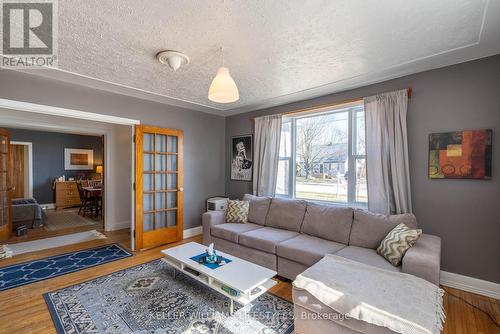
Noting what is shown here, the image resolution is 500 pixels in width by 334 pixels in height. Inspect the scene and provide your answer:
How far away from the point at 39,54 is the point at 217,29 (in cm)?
192

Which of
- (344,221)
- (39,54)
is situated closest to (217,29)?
(39,54)

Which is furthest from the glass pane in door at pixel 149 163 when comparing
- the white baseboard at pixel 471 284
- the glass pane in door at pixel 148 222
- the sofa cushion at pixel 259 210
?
the white baseboard at pixel 471 284

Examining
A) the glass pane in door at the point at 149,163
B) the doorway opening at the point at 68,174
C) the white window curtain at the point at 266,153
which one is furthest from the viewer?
the doorway opening at the point at 68,174

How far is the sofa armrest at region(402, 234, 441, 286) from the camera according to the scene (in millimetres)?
1880

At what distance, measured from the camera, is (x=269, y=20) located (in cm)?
179

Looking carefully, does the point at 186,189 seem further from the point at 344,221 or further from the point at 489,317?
the point at 489,317

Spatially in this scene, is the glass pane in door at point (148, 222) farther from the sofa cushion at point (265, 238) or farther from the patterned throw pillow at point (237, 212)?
the sofa cushion at point (265, 238)

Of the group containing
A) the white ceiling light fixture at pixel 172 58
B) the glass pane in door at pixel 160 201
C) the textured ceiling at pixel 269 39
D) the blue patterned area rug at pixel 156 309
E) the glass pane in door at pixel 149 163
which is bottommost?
the blue patterned area rug at pixel 156 309

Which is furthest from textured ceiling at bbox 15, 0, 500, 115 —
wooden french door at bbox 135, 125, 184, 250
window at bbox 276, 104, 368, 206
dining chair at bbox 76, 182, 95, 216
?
dining chair at bbox 76, 182, 95, 216

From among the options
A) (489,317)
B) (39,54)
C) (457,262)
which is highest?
(39,54)

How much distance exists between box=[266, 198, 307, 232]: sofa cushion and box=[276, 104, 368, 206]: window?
549 mm

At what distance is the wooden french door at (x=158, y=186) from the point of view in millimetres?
3703

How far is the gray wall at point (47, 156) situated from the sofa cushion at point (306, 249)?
8269 mm

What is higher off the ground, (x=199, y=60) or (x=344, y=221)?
(x=199, y=60)
